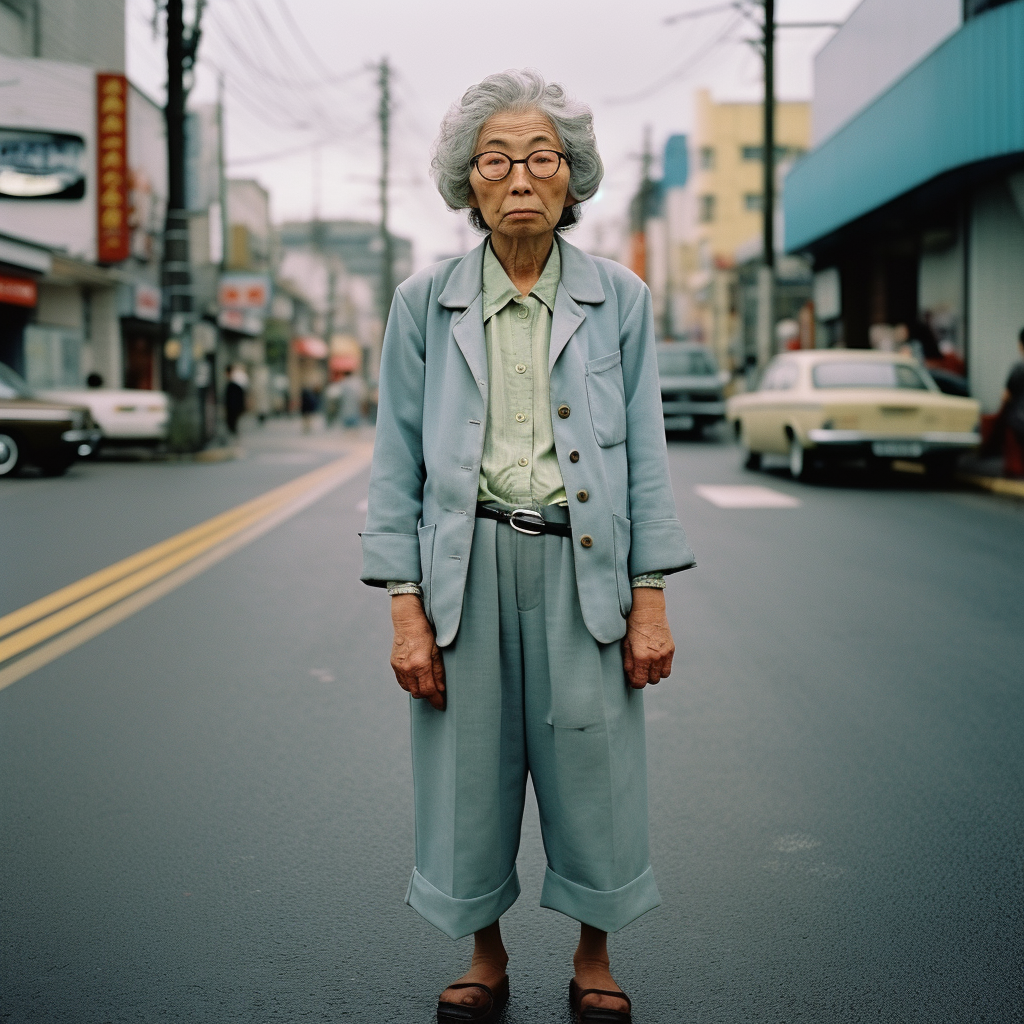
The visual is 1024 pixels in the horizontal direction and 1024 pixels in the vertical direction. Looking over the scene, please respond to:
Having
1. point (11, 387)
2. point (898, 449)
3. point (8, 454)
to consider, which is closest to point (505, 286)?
point (898, 449)

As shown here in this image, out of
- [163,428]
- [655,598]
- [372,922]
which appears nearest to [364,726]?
[372,922]

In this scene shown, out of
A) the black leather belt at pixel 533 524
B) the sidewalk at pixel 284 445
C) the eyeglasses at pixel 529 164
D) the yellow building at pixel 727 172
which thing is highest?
the yellow building at pixel 727 172

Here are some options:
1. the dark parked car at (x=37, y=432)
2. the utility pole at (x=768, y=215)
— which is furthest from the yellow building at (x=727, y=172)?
the dark parked car at (x=37, y=432)

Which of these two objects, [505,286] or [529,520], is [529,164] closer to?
[505,286]

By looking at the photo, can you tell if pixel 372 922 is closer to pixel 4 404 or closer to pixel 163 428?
pixel 4 404

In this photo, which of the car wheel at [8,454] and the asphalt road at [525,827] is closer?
the asphalt road at [525,827]

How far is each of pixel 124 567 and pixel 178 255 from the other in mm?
14169

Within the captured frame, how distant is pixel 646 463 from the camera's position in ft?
8.66

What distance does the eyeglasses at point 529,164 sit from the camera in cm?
258

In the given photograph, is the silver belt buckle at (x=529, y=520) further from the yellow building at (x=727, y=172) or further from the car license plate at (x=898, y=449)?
the yellow building at (x=727, y=172)

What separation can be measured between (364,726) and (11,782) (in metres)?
1.27

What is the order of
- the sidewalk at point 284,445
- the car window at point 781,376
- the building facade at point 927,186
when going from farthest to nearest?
the sidewalk at point 284,445
the building facade at point 927,186
the car window at point 781,376

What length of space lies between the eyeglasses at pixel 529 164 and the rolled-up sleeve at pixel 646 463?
317mm

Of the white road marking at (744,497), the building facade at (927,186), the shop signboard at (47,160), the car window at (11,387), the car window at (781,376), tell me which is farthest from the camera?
the shop signboard at (47,160)
